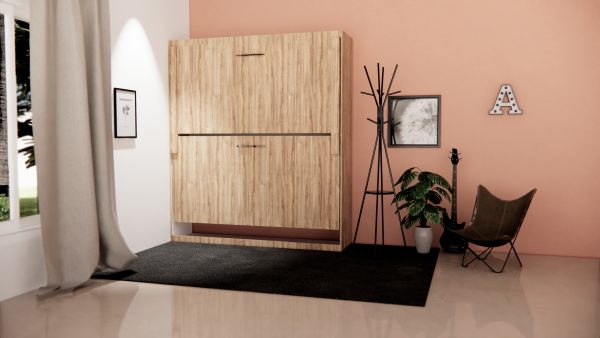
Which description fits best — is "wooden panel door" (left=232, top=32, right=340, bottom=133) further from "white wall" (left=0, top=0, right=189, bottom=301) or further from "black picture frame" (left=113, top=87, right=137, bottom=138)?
"black picture frame" (left=113, top=87, right=137, bottom=138)

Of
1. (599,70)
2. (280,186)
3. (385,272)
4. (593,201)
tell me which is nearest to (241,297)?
(385,272)

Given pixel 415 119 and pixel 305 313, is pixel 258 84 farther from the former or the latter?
pixel 305 313

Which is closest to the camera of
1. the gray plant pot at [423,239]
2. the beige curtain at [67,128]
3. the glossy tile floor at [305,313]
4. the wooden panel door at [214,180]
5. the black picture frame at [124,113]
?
the glossy tile floor at [305,313]

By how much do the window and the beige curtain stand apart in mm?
233

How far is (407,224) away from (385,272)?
2.87 ft

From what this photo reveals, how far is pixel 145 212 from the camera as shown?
596 cm

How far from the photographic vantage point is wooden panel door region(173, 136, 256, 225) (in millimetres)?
6145

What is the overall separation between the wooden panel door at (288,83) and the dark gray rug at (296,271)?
1265mm

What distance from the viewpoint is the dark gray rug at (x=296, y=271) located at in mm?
4453

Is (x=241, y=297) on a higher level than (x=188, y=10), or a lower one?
lower

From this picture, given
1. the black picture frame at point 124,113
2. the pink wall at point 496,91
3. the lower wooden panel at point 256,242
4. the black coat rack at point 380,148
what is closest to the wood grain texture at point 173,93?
the black picture frame at point 124,113

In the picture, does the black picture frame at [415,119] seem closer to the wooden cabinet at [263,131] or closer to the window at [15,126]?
the wooden cabinet at [263,131]

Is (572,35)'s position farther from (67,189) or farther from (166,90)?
(67,189)

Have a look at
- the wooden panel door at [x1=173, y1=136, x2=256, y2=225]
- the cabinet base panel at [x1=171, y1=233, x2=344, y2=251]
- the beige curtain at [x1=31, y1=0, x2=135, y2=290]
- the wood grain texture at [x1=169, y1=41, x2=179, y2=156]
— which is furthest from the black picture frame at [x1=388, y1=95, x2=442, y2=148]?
the beige curtain at [x1=31, y1=0, x2=135, y2=290]
